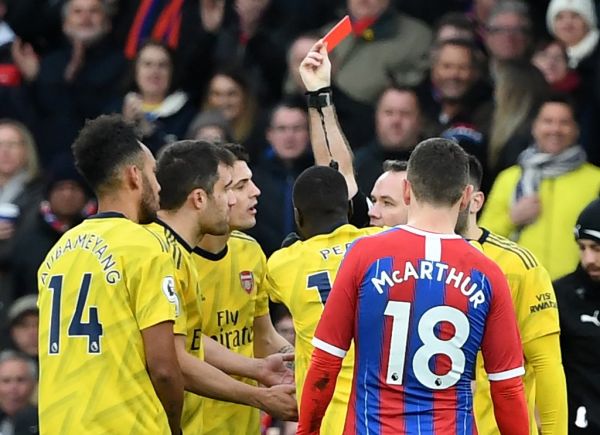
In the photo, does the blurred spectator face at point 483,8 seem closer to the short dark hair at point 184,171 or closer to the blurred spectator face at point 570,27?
the blurred spectator face at point 570,27

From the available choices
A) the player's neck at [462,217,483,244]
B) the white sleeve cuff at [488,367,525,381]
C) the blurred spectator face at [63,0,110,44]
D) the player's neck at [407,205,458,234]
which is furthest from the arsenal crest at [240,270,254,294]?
the blurred spectator face at [63,0,110,44]

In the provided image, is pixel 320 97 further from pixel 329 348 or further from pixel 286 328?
pixel 329 348

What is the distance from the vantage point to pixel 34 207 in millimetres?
12219

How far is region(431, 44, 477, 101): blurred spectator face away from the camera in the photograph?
11.6m

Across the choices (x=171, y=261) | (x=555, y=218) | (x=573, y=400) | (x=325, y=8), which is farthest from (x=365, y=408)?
(x=325, y=8)

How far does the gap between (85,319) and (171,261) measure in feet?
1.49

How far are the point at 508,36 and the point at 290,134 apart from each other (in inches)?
67.8

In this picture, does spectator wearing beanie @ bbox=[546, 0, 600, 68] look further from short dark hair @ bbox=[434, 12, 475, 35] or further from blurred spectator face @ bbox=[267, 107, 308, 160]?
blurred spectator face @ bbox=[267, 107, 308, 160]

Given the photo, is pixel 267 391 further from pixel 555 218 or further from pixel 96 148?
pixel 555 218

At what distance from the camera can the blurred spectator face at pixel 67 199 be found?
1202cm

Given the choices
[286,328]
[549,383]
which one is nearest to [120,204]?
[549,383]

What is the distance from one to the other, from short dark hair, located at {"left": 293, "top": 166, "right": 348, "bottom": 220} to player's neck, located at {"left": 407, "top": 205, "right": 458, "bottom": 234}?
4.01 ft

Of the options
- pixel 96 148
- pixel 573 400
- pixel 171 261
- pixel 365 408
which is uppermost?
pixel 96 148

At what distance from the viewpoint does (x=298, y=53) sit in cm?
1235
